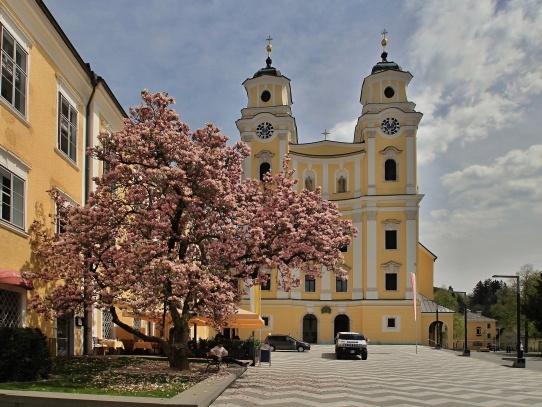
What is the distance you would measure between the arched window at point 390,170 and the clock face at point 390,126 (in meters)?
2.90

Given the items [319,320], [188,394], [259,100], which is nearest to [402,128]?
[259,100]

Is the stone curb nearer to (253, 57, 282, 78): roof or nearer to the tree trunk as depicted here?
the tree trunk

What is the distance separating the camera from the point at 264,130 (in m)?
61.3

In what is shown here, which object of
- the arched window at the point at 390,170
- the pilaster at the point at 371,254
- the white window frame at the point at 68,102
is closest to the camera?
the white window frame at the point at 68,102

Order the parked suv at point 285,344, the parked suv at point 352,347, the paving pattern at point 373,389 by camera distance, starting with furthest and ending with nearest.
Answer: the parked suv at point 285,344, the parked suv at point 352,347, the paving pattern at point 373,389

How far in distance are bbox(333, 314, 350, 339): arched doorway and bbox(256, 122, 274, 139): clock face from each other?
1912 centimetres

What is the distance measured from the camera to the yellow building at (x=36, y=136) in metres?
16.5

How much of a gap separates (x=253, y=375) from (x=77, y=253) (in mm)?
7634

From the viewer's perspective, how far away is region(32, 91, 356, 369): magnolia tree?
17.6 metres

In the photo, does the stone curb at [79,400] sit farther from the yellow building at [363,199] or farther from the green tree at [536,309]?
the green tree at [536,309]

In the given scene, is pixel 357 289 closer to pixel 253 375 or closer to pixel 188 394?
pixel 253 375

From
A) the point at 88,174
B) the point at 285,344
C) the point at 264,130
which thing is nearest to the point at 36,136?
the point at 88,174

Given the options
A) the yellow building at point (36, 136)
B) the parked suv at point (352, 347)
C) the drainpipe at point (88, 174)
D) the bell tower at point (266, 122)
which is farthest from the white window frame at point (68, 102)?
the bell tower at point (266, 122)

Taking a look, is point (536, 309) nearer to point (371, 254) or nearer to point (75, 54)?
point (371, 254)
